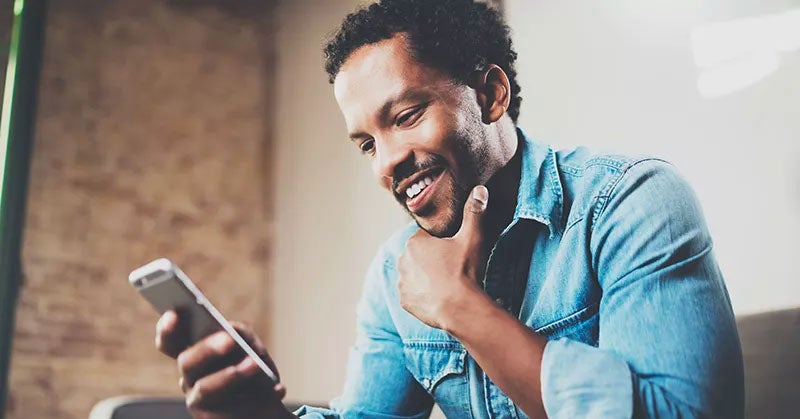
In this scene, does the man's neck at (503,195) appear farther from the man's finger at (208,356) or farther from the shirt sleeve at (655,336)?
the man's finger at (208,356)

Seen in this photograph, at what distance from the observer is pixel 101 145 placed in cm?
222

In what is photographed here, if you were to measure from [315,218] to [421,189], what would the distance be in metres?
0.85

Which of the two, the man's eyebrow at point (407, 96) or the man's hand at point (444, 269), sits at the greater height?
the man's eyebrow at point (407, 96)

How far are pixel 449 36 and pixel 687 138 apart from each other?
0.36 m

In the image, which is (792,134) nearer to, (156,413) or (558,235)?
(558,235)

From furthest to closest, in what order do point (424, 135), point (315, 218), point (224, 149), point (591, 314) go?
point (224, 149) < point (315, 218) < point (424, 135) < point (591, 314)

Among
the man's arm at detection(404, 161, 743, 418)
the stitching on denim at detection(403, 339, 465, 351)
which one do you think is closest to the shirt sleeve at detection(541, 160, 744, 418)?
the man's arm at detection(404, 161, 743, 418)

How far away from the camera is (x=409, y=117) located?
3.57ft

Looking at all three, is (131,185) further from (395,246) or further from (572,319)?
(572,319)

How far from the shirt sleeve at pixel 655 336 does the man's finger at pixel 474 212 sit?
167 millimetres

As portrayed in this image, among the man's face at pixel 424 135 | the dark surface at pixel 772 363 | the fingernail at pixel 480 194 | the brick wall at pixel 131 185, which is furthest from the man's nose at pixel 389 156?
the brick wall at pixel 131 185

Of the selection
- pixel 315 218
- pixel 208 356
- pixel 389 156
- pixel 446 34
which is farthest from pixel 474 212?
pixel 315 218

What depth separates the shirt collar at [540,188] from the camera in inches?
41.4

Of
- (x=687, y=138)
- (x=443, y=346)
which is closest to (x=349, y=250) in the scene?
(x=443, y=346)
